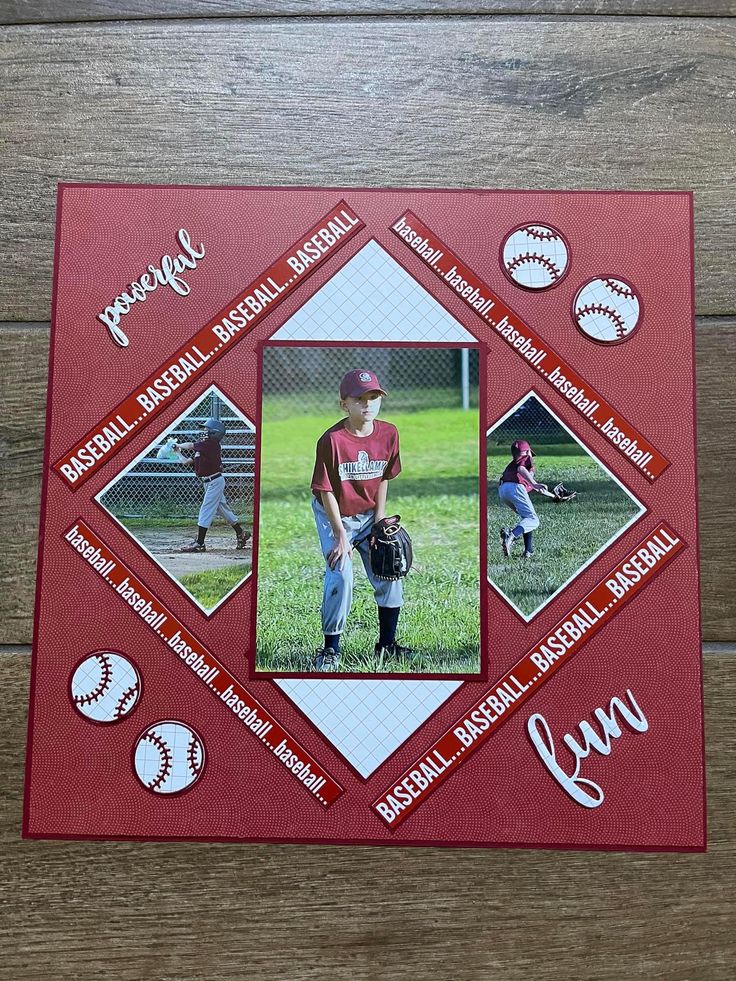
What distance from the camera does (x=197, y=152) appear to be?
0.70m

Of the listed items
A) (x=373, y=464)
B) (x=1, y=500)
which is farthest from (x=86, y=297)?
(x=373, y=464)

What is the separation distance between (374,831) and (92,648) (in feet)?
1.02

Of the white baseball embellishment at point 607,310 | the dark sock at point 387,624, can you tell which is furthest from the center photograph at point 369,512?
Answer: the white baseball embellishment at point 607,310

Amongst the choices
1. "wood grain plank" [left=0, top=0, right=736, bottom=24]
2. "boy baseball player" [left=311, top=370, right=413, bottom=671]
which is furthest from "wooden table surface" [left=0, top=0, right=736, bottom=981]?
"boy baseball player" [left=311, top=370, right=413, bottom=671]

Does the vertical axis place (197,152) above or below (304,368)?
above

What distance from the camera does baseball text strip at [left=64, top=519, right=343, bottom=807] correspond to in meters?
0.65

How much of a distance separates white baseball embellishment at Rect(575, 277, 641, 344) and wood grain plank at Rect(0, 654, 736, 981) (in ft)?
1.50

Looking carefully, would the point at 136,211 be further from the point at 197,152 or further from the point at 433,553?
the point at 433,553

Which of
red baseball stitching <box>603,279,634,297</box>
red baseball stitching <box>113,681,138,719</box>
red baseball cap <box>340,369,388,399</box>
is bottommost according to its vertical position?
red baseball stitching <box>113,681,138,719</box>

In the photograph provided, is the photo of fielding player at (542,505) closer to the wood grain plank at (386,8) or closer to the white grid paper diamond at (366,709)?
the white grid paper diamond at (366,709)

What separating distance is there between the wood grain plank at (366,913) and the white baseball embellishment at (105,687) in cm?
12

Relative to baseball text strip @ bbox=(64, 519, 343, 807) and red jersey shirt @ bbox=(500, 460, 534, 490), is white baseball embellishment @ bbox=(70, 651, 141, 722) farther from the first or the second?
red jersey shirt @ bbox=(500, 460, 534, 490)

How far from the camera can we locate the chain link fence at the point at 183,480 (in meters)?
0.68

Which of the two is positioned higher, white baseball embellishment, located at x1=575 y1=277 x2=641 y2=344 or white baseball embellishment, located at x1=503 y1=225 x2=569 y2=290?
white baseball embellishment, located at x1=503 y1=225 x2=569 y2=290
